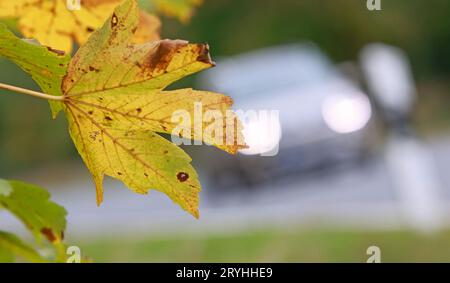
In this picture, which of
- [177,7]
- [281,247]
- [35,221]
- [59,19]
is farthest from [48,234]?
[281,247]

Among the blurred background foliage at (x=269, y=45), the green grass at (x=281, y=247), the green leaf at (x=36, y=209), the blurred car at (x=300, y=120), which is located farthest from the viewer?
the blurred car at (x=300, y=120)

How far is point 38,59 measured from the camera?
2.05 ft

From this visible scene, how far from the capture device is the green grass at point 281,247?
3439 millimetres

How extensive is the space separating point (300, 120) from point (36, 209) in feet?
20.5

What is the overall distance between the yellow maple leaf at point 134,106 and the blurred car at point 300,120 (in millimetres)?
6047

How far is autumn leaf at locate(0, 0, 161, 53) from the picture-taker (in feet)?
2.57

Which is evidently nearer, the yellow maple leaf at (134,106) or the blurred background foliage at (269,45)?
the yellow maple leaf at (134,106)

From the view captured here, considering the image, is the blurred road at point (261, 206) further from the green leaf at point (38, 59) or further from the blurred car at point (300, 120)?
the green leaf at point (38, 59)

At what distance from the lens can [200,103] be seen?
0.63 metres

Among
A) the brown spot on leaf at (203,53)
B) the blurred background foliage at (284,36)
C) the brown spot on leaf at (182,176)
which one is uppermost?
the blurred background foliage at (284,36)

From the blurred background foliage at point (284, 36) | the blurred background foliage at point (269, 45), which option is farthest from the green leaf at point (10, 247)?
the blurred background foliage at point (284, 36)

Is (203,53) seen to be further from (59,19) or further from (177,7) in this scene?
(177,7)
